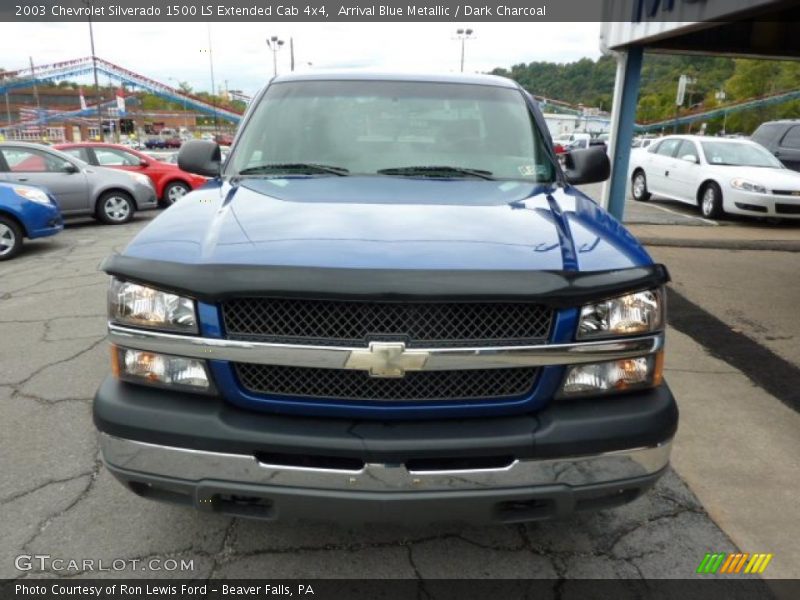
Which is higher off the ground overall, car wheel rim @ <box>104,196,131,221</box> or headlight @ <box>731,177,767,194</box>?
headlight @ <box>731,177,767,194</box>

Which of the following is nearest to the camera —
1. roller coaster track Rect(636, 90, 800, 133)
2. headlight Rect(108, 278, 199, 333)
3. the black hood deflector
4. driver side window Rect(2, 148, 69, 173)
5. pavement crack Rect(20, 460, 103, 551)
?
the black hood deflector

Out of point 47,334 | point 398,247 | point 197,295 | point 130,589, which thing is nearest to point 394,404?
point 398,247

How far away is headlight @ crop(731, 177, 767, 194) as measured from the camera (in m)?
10.6

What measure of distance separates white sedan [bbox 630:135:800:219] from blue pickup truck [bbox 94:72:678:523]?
33.0 ft

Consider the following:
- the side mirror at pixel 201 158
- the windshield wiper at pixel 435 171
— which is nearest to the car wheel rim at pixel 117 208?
the side mirror at pixel 201 158

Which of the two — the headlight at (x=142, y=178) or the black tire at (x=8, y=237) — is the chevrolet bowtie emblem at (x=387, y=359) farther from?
the headlight at (x=142, y=178)

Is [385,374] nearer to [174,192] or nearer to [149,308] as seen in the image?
[149,308]

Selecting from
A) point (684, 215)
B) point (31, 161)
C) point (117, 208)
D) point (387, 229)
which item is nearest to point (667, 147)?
point (684, 215)

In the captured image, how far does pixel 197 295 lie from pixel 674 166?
1286 centimetres

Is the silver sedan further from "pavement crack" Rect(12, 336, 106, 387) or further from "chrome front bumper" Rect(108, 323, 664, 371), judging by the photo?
"chrome front bumper" Rect(108, 323, 664, 371)

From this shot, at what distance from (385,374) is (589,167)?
7.38 feet

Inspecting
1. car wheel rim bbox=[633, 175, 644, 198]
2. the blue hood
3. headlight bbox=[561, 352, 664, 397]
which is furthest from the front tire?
car wheel rim bbox=[633, 175, 644, 198]

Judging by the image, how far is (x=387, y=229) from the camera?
220cm

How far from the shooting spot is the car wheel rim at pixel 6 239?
8.16 meters
